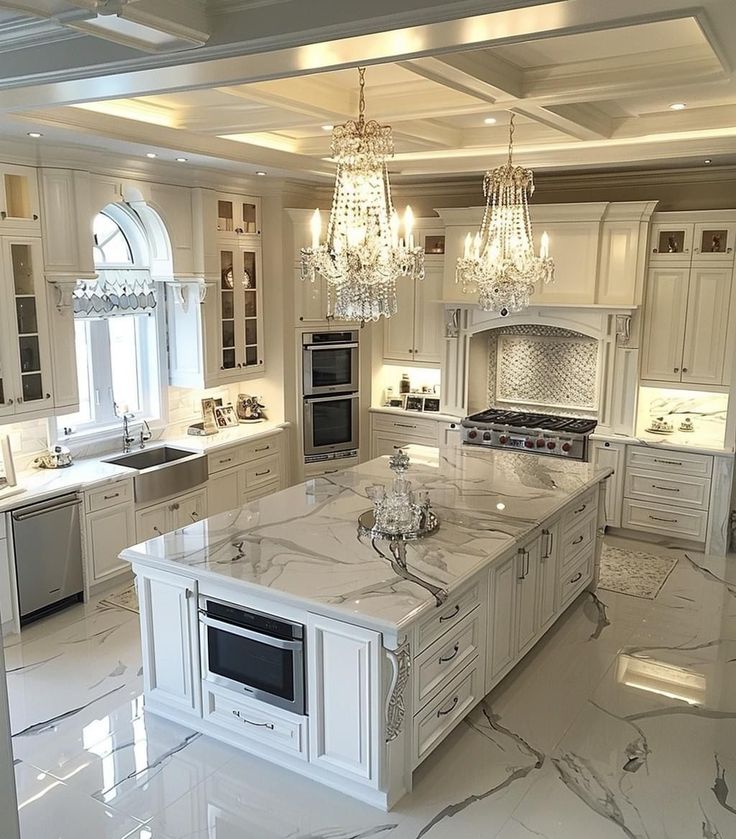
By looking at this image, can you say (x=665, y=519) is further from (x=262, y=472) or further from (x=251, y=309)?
(x=251, y=309)

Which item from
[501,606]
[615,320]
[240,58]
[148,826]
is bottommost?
[148,826]

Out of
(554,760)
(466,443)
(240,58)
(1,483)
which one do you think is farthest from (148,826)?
(466,443)

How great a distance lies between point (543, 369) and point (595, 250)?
4.13ft

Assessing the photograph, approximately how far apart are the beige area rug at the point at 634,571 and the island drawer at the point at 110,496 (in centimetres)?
335

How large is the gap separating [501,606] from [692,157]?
3.49 m

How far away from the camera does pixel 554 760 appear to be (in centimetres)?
353

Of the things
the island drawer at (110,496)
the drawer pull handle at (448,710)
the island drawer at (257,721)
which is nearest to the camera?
the island drawer at (257,721)

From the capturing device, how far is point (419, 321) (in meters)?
7.29

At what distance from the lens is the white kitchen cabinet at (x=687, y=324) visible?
233 inches

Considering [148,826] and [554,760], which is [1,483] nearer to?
[148,826]

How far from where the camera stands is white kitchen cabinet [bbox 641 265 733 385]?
19.4 ft

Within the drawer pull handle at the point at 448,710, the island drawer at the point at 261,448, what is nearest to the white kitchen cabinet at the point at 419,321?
the island drawer at the point at 261,448

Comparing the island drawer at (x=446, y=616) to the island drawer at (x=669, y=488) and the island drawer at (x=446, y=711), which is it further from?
the island drawer at (x=669, y=488)

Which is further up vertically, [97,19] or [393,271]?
[97,19]
